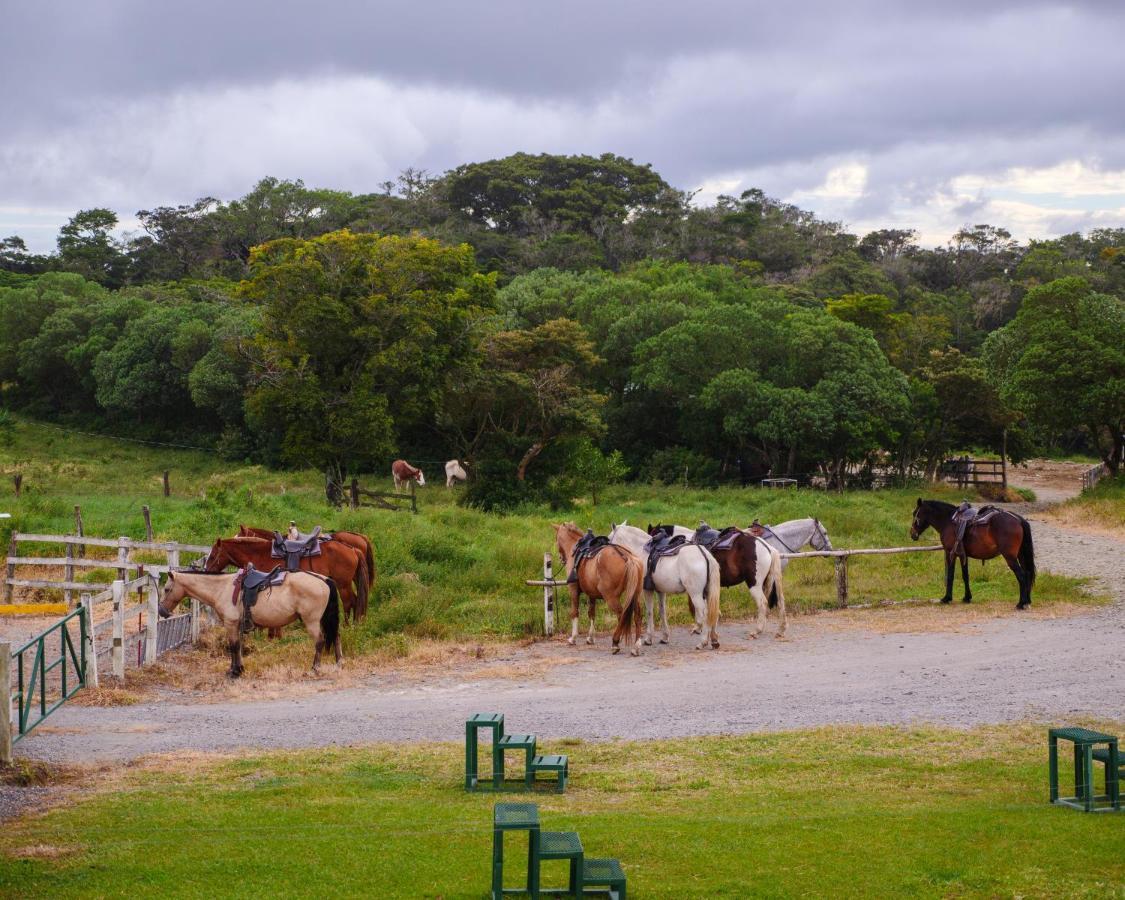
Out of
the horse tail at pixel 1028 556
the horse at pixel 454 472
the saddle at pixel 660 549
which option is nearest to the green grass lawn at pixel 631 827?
the saddle at pixel 660 549

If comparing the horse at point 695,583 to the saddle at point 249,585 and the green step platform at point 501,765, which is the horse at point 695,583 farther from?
the green step platform at point 501,765

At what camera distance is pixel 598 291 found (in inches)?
1976

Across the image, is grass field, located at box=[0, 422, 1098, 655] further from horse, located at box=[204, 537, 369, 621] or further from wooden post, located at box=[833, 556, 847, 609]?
horse, located at box=[204, 537, 369, 621]

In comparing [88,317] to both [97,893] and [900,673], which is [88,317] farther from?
[97,893]

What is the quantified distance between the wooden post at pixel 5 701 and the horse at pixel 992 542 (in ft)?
50.8

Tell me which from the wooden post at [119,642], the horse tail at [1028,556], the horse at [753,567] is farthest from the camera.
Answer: the horse tail at [1028,556]

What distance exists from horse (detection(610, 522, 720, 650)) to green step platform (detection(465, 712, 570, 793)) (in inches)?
305

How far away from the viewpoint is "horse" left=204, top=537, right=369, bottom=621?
1777cm

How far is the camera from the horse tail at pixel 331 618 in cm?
1555

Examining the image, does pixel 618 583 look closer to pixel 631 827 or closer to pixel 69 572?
pixel 631 827

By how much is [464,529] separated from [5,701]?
1743cm

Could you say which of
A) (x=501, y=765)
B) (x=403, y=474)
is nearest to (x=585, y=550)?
(x=501, y=765)

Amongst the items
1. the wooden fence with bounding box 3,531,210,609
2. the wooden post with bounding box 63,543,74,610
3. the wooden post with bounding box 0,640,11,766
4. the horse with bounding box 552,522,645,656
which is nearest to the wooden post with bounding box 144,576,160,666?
the wooden fence with bounding box 3,531,210,609

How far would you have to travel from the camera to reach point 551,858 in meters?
6.62
